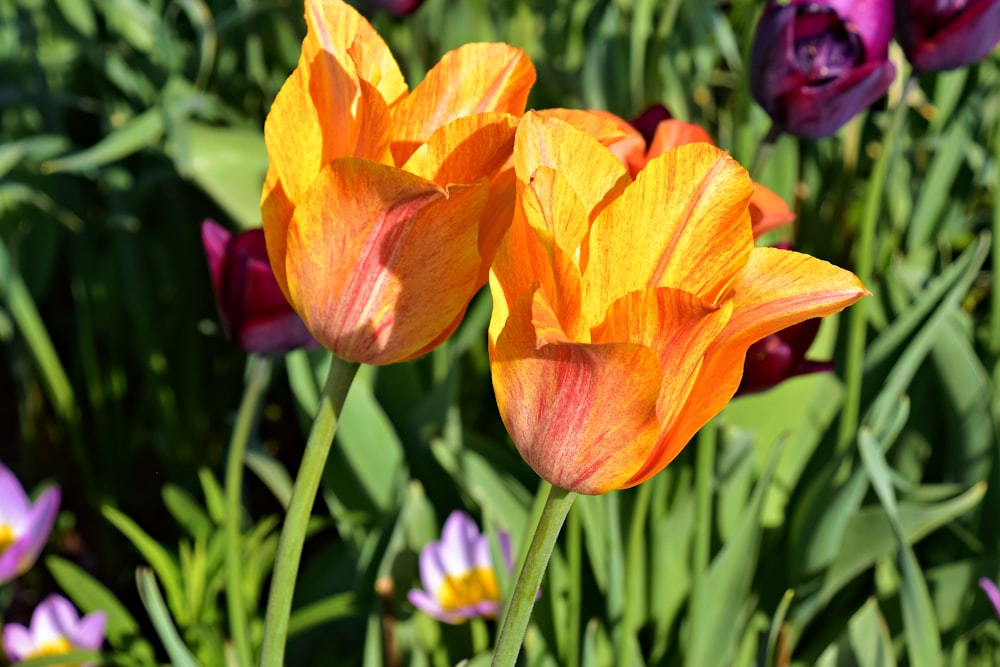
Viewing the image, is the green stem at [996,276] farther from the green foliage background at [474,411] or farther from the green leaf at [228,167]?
the green leaf at [228,167]

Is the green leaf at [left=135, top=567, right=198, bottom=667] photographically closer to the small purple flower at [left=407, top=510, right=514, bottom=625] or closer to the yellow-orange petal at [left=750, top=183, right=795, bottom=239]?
the small purple flower at [left=407, top=510, right=514, bottom=625]

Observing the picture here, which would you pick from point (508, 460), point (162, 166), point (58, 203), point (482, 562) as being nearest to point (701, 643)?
point (482, 562)

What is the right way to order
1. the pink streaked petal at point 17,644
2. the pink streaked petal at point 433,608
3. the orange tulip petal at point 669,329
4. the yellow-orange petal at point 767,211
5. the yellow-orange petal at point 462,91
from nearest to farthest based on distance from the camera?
the orange tulip petal at point 669,329 < the yellow-orange petal at point 462,91 < the yellow-orange petal at point 767,211 < the pink streaked petal at point 433,608 < the pink streaked petal at point 17,644

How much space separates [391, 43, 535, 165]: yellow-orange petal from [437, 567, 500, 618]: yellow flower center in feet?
1.89

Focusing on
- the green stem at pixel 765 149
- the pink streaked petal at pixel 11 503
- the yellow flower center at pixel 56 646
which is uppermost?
the green stem at pixel 765 149

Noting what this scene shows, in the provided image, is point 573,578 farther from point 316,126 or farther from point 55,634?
point 55,634

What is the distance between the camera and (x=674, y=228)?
450 mm

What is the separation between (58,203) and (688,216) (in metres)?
1.35

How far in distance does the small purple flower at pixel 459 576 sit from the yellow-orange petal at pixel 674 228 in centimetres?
59

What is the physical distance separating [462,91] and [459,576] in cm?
63

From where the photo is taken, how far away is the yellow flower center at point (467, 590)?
1.01 m

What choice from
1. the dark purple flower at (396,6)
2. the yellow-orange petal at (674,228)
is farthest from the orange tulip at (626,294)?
the dark purple flower at (396,6)

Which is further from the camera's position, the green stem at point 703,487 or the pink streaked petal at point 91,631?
the pink streaked petal at point 91,631

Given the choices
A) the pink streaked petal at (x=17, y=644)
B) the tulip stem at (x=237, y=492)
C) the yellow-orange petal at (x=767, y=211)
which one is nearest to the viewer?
the yellow-orange petal at (x=767, y=211)
